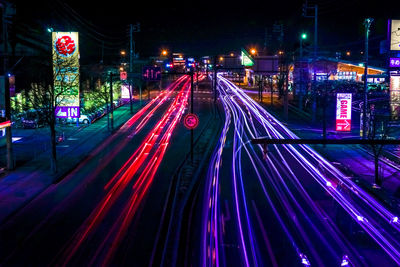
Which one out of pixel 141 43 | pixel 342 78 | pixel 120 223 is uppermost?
pixel 141 43

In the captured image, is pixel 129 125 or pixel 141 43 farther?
pixel 141 43

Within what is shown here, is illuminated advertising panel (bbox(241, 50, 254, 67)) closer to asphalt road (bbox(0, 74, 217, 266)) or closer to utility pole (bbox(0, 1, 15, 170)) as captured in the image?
asphalt road (bbox(0, 74, 217, 266))

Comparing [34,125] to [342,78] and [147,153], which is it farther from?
[342,78]

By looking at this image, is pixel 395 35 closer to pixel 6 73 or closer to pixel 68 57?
pixel 68 57

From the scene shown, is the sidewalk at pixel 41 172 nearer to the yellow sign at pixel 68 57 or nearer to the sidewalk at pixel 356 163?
the yellow sign at pixel 68 57

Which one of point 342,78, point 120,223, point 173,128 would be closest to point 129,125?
point 173,128

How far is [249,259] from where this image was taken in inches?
523

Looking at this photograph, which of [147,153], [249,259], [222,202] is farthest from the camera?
[147,153]

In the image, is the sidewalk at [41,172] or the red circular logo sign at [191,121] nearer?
the sidewalk at [41,172]

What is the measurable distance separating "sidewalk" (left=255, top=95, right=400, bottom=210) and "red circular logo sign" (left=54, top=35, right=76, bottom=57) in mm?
18727

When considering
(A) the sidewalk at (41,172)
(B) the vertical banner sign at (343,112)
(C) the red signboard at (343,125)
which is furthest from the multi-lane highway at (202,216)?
(B) the vertical banner sign at (343,112)

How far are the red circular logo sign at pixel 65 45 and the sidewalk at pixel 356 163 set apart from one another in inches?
737

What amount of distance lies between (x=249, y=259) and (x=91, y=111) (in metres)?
42.5

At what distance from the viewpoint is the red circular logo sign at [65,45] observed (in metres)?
32.1
